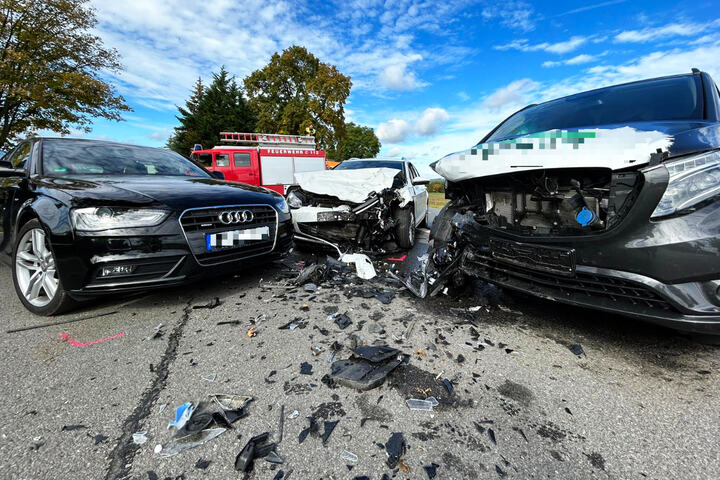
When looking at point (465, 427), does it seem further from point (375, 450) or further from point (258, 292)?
point (258, 292)

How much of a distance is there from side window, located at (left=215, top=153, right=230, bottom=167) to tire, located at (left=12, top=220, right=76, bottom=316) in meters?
10.6

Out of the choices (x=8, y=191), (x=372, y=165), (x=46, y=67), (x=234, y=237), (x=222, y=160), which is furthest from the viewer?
(x=222, y=160)

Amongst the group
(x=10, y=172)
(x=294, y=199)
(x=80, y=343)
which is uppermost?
(x=10, y=172)

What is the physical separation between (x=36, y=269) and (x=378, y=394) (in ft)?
9.88

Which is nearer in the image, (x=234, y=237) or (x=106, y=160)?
(x=234, y=237)

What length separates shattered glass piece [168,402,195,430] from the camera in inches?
55.9

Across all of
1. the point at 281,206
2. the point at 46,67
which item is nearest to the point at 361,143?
the point at 46,67

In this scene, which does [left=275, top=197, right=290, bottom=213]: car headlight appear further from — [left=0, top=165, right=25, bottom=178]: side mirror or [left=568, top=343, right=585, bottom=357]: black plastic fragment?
[left=568, top=343, right=585, bottom=357]: black plastic fragment

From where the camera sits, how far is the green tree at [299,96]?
86.4 feet

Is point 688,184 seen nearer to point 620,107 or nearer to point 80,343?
point 620,107

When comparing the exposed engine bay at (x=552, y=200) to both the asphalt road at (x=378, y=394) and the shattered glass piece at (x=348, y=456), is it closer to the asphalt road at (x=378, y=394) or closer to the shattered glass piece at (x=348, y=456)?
the asphalt road at (x=378, y=394)

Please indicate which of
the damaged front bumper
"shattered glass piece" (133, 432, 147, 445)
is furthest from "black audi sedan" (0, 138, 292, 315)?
the damaged front bumper

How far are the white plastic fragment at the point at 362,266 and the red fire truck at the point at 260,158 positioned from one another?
8709 millimetres

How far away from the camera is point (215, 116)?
103ft
